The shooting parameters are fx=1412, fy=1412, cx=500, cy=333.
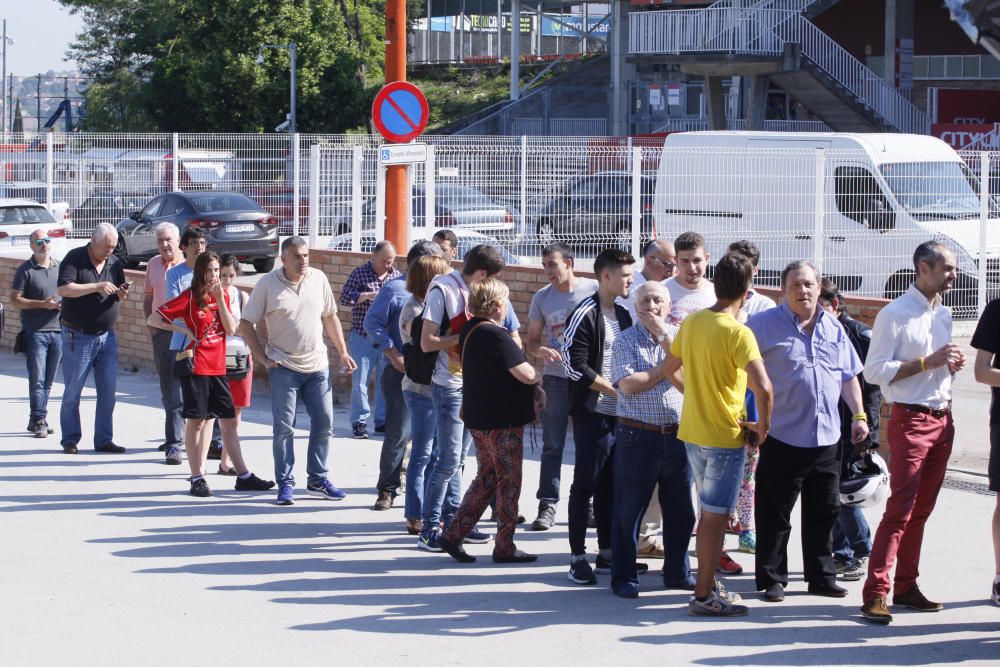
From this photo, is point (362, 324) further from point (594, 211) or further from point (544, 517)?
point (594, 211)

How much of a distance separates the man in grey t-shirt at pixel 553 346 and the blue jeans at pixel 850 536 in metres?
1.65

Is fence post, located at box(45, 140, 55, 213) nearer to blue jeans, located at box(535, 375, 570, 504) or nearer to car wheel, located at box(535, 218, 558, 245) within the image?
car wheel, located at box(535, 218, 558, 245)

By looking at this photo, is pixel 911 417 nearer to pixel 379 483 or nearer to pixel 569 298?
pixel 569 298

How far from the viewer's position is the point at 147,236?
23281 mm

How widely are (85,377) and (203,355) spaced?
195cm

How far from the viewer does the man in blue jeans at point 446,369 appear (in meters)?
7.88

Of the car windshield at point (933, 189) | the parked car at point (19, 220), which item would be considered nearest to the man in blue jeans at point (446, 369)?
the car windshield at point (933, 189)

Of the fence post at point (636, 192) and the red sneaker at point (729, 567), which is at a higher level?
the fence post at point (636, 192)

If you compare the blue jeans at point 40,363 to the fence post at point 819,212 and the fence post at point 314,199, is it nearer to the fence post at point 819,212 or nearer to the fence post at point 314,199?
the fence post at point 314,199

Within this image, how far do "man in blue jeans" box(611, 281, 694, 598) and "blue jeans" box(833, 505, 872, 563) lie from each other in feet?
3.05

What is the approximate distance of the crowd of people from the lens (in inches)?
261

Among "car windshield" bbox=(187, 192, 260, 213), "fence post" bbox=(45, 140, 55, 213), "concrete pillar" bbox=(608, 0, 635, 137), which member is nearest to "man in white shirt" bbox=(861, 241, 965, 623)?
"car windshield" bbox=(187, 192, 260, 213)

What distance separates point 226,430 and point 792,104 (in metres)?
34.7

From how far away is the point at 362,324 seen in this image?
11.5m
